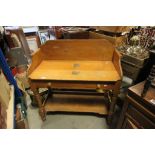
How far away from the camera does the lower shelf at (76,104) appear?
1.60 m

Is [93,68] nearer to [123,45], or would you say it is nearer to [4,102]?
[123,45]

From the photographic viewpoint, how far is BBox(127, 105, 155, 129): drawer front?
76 cm

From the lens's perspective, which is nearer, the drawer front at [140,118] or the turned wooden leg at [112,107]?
the drawer front at [140,118]

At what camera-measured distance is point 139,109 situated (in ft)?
2.66

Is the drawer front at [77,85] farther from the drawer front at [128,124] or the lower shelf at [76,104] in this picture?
the lower shelf at [76,104]

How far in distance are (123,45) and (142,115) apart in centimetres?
99

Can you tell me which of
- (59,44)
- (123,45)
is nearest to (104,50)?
(123,45)

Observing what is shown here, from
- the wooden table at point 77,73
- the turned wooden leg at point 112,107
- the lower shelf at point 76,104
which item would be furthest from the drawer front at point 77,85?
the lower shelf at point 76,104

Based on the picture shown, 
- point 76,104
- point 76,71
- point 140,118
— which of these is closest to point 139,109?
point 140,118

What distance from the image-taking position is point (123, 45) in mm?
1542

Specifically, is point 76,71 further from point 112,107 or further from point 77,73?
point 112,107

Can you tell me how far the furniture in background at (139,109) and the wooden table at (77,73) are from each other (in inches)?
9.4

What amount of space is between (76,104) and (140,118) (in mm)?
954

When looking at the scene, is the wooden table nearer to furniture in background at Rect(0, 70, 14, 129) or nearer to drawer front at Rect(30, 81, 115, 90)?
drawer front at Rect(30, 81, 115, 90)
